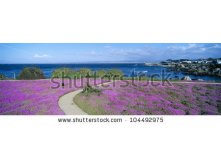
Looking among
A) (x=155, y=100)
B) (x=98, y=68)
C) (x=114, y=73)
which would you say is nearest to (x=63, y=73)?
(x=98, y=68)

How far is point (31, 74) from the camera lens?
9195 mm

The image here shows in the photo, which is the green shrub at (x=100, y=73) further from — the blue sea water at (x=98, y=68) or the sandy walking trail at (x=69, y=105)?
the sandy walking trail at (x=69, y=105)

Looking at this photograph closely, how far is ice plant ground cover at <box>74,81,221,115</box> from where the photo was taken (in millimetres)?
8781

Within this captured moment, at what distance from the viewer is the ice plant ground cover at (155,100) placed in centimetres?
878

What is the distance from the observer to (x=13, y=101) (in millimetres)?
8930

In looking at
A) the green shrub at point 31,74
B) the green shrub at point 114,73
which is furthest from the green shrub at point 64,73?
the green shrub at point 114,73

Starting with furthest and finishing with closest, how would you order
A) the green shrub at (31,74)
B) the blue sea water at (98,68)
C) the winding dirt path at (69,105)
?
1. the green shrub at (31,74)
2. the blue sea water at (98,68)
3. the winding dirt path at (69,105)

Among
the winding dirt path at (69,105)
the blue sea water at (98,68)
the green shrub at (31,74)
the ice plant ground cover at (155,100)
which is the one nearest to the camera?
the winding dirt path at (69,105)

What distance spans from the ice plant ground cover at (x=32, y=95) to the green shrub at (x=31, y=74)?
0.36ft

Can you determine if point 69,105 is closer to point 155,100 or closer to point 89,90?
point 89,90

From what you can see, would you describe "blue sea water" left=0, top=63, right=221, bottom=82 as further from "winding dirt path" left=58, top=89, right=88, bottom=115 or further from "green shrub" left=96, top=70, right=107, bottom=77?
"winding dirt path" left=58, top=89, right=88, bottom=115
